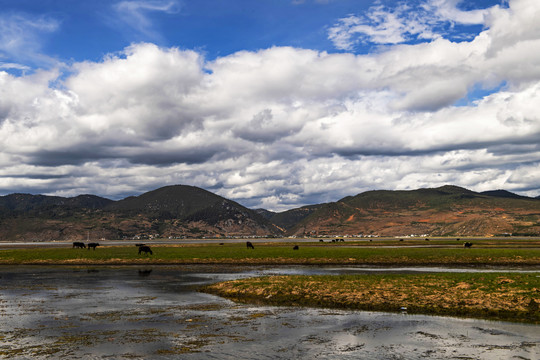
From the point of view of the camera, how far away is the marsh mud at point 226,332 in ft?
62.1

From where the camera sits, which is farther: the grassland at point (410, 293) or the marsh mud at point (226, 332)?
the grassland at point (410, 293)

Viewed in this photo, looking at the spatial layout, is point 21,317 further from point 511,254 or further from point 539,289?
point 511,254

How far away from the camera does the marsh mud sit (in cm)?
1894

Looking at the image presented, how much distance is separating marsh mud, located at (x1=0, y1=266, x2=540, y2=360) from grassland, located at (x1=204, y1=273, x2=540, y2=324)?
2315 millimetres

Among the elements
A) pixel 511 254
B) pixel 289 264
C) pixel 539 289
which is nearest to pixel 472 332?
pixel 539 289

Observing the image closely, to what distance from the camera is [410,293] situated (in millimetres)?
32000

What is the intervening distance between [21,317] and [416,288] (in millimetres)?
28115

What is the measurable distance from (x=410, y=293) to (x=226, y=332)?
52.0 ft

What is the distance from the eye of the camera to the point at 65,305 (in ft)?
104

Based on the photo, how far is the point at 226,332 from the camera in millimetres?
22859

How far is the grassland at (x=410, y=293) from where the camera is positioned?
91.1ft

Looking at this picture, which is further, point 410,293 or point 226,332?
point 410,293

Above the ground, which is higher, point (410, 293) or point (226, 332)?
point (410, 293)

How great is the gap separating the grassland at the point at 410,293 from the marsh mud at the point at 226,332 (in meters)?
2.31
